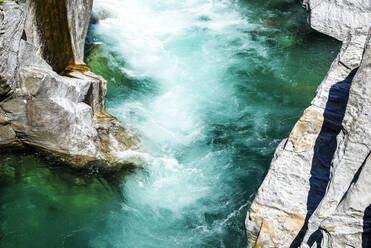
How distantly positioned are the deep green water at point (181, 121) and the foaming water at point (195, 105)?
0.11ft

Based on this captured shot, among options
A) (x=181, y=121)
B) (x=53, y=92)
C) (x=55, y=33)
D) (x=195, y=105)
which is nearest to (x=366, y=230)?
(x=53, y=92)

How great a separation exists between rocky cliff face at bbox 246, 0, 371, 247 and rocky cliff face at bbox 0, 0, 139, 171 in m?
4.07

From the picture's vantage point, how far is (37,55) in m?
8.54

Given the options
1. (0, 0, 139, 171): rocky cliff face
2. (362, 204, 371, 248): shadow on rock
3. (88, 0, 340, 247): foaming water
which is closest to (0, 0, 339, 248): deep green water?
(88, 0, 340, 247): foaming water

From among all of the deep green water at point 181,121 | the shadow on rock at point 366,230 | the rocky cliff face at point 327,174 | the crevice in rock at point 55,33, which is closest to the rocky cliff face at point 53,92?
the crevice in rock at point 55,33

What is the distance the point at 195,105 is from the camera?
40.1ft

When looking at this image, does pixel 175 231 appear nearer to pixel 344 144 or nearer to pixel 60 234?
pixel 60 234

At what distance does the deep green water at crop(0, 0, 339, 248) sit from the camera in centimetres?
837

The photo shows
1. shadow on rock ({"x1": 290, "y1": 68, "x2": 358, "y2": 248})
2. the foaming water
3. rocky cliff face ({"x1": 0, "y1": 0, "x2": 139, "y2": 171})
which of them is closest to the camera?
shadow on rock ({"x1": 290, "y1": 68, "x2": 358, "y2": 248})

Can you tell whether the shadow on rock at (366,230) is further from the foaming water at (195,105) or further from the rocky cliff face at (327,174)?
the foaming water at (195,105)

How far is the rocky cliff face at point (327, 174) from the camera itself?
5.20m

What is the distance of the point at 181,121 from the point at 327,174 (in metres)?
5.51

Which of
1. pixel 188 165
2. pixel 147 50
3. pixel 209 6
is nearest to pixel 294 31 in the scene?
pixel 209 6

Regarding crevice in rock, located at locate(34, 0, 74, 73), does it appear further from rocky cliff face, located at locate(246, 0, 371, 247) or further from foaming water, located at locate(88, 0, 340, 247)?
rocky cliff face, located at locate(246, 0, 371, 247)
